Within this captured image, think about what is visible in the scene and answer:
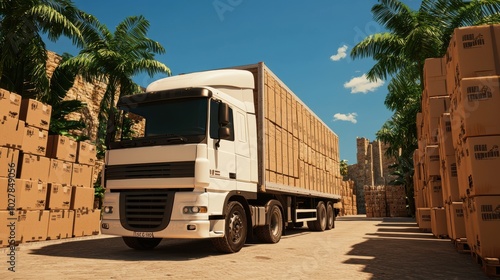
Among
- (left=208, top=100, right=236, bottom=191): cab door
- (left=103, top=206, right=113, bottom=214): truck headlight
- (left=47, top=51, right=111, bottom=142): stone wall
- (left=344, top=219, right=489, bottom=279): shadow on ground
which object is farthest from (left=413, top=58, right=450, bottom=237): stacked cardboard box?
(left=47, top=51, right=111, bottom=142): stone wall

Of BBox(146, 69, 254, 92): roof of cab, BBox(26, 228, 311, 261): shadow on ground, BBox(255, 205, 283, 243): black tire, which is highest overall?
BBox(146, 69, 254, 92): roof of cab

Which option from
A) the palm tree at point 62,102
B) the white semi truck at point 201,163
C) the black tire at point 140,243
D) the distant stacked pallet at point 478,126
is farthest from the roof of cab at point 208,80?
the palm tree at point 62,102

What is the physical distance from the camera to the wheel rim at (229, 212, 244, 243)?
7402mm

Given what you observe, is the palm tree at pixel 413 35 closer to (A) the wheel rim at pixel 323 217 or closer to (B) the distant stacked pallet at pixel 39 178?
(A) the wheel rim at pixel 323 217

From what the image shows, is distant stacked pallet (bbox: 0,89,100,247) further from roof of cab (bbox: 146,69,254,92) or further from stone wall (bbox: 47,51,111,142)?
stone wall (bbox: 47,51,111,142)

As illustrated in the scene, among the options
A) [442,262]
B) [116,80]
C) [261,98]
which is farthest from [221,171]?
[116,80]

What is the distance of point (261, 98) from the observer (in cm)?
880

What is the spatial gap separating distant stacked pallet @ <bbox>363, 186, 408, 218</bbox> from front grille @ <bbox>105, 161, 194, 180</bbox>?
27.7m

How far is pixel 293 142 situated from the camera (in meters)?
10.8

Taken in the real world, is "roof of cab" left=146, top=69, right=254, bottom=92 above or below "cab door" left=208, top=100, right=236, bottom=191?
above

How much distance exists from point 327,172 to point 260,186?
662 centimetres

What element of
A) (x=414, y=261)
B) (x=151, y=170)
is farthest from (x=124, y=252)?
(x=414, y=261)

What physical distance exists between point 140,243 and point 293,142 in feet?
16.0

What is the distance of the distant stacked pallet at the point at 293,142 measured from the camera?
9188 mm
